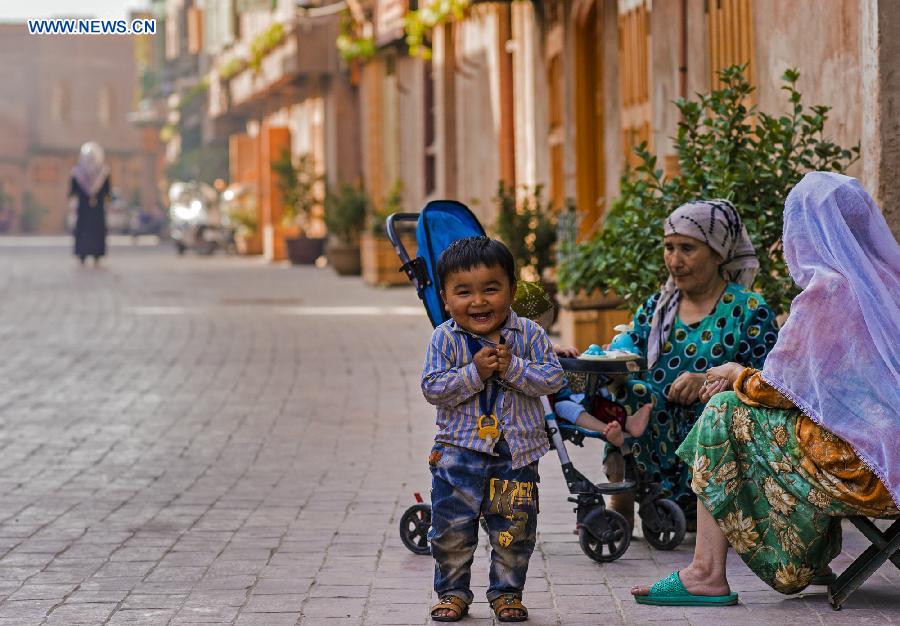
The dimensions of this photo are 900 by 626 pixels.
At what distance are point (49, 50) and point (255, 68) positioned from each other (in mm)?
37404

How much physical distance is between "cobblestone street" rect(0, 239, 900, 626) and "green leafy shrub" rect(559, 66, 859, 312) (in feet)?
3.30

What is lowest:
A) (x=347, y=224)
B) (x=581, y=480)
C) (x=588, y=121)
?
(x=581, y=480)

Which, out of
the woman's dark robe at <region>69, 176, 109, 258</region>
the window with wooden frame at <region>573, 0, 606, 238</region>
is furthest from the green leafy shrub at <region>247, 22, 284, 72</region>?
the window with wooden frame at <region>573, 0, 606, 238</region>

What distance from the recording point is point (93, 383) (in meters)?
11.6

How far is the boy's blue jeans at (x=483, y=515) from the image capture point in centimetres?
500

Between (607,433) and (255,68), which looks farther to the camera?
(255,68)

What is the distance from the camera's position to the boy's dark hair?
4.87m

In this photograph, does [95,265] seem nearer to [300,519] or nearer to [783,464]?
[300,519]

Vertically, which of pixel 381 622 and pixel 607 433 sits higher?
pixel 607 433

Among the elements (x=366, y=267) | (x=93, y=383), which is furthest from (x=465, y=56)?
(x=93, y=383)

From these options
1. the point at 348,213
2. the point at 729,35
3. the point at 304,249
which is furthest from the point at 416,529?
the point at 304,249

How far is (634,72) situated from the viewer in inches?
505

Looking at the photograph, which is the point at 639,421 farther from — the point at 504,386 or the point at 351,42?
the point at 351,42

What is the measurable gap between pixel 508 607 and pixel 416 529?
1.11 metres
